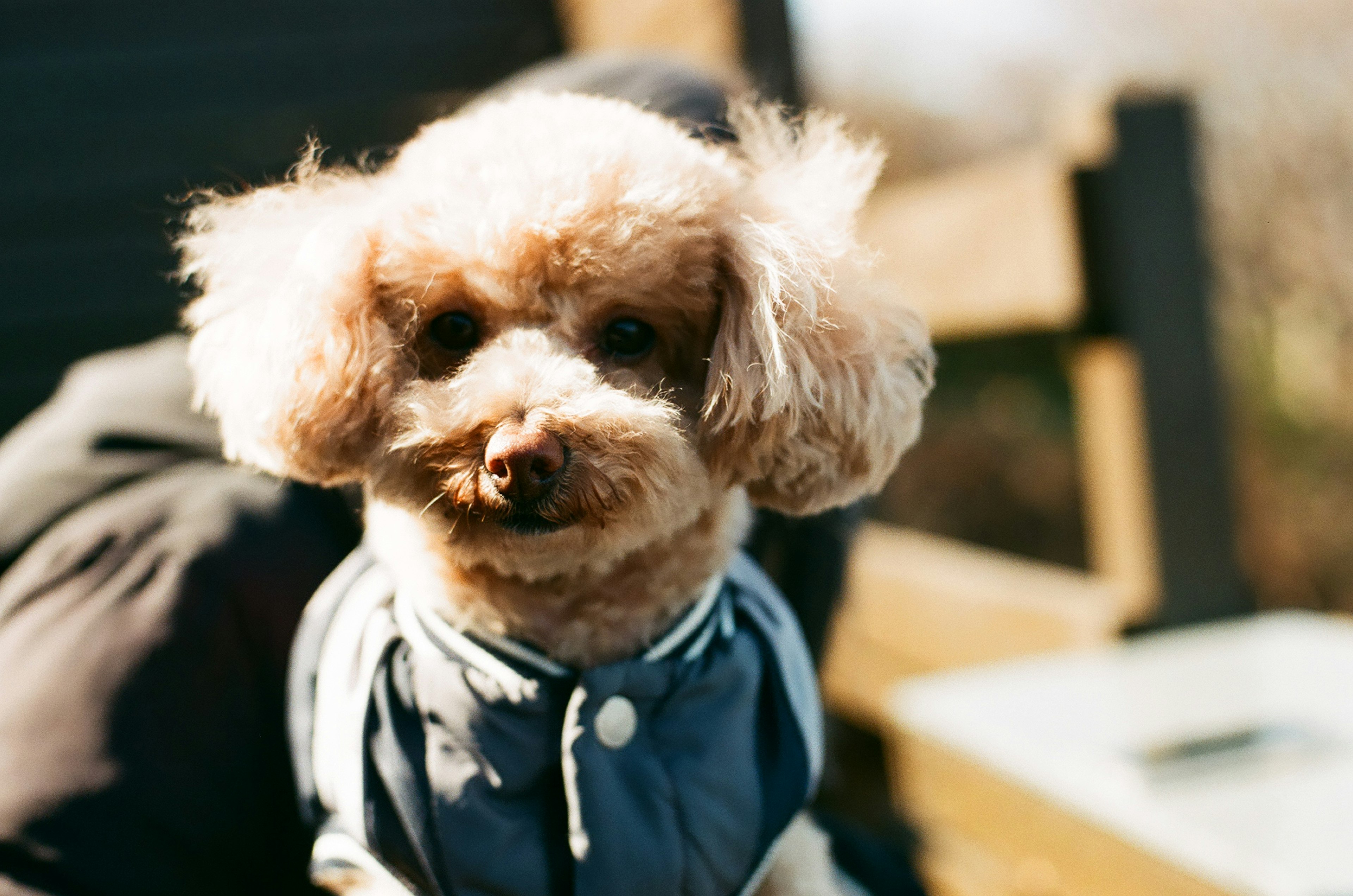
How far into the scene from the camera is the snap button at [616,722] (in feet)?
2.95

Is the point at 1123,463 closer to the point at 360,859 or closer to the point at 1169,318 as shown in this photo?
the point at 1169,318

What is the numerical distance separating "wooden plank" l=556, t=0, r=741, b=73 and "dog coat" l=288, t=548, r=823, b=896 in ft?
4.71

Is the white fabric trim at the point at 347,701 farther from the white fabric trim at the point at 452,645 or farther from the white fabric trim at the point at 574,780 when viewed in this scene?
the white fabric trim at the point at 574,780

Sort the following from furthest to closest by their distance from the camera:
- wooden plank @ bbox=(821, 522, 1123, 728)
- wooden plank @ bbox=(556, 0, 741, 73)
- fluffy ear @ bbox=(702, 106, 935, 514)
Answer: wooden plank @ bbox=(556, 0, 741, 73)
wooden plank @ bbox=(821, 522, 1123, 728)
fluffy ear @ bbox=(702, 106, 935, 514)

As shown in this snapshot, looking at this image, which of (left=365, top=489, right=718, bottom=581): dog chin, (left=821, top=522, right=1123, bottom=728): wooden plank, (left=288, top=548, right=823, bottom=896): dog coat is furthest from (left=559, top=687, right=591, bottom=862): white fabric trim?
(left=821, top=522, right=1123, bottom=728): wooden plank

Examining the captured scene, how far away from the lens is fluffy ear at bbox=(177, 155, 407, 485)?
88cm

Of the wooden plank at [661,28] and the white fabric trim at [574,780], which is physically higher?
the wooden plank at [661,28]

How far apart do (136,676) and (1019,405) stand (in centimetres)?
461

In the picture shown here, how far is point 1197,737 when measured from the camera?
144 cm

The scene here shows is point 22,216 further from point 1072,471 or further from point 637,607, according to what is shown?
point 1072,471

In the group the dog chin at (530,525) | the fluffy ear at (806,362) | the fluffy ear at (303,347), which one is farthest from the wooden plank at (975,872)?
the fluffy ear at (303,347)

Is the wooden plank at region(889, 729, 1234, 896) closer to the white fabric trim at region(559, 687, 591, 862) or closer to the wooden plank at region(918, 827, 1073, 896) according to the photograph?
the wooden plank at region(918, 827, 1073, 896)

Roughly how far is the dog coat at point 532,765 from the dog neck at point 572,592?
0.02 m

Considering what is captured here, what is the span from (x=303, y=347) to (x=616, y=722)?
43 centimetres
